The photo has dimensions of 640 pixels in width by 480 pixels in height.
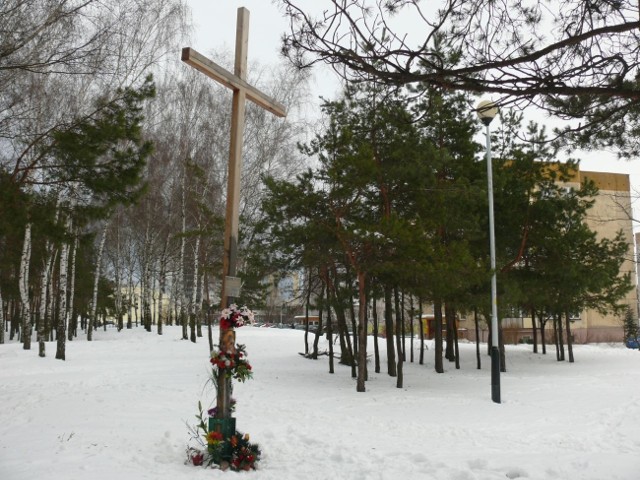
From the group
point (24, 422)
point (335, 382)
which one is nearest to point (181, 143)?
point (335, 382)

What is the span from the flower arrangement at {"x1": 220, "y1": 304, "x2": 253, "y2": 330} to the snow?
148 centimetres

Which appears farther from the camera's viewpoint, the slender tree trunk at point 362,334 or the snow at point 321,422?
the slender tree trunk at point 362,334

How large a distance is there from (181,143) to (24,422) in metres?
16.6

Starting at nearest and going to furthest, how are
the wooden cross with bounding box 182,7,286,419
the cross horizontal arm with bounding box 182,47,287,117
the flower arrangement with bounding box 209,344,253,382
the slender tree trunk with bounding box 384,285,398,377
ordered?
the cross horizontal arm with bounding box 182,47,287,117, the flower arrangement with bounding box 209,344,253,382, the wooden cross with bounding box 182,7,286,419, the slender tree trunk with bounding box 384,285,398,377

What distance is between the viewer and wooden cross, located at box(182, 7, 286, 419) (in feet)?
19.9

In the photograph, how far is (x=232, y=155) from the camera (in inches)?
261

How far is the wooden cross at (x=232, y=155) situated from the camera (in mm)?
6062

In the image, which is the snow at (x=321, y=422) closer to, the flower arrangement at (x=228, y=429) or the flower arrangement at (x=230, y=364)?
the flower arrangement at (x=228, y=429)

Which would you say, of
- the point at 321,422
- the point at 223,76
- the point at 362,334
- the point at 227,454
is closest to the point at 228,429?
the point at 227,454

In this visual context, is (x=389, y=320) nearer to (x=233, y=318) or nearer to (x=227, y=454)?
(x=233, y=318)

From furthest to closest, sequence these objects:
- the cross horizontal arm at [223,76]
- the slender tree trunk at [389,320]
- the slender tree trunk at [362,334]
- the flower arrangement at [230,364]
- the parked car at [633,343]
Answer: the parked car at [633,343] → the slender tree trunk at [389,320] → the slender tree trunk at [362,334] → the flower arrangement at [230,364] → the cross horizontal arm at [223,76]

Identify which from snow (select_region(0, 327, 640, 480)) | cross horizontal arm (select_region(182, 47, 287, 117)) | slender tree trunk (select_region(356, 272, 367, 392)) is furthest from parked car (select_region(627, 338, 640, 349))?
cross horizontal arm (select_region(182, 47, 287, 117))

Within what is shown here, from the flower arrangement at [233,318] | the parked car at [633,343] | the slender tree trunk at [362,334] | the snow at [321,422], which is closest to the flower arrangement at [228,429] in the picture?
the flower arrangement at [233,318]

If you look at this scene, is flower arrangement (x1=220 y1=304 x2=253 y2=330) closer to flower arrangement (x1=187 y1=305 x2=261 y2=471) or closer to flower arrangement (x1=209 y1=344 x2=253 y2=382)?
flower arrangement (x1=187 y1=305 x2=261 y2=471)
